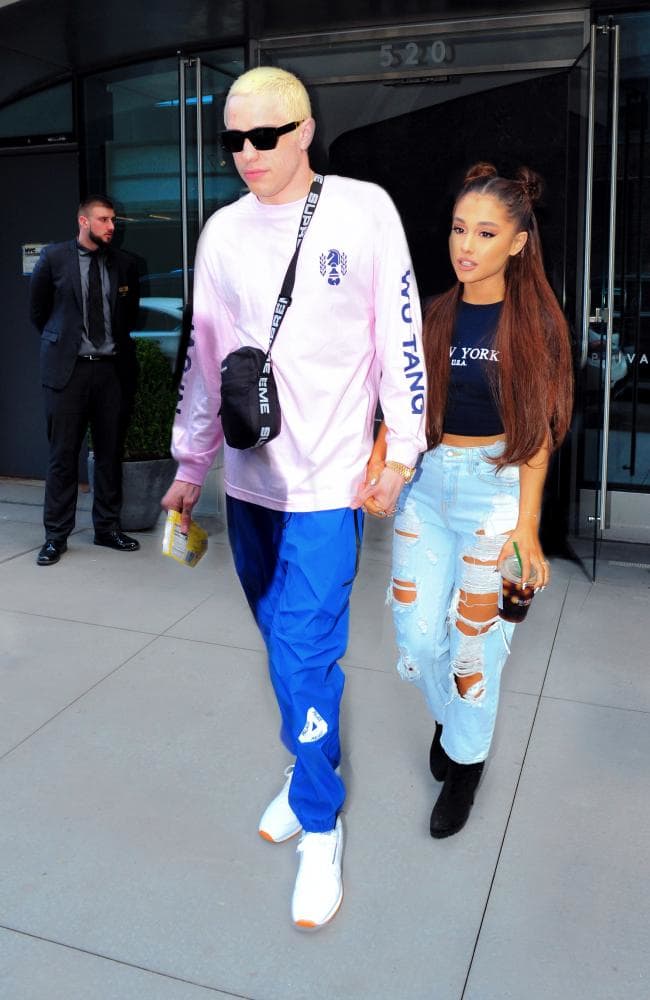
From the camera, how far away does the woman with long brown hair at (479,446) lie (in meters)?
2.51

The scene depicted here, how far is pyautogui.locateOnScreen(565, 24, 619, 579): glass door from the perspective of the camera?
16.7 feet

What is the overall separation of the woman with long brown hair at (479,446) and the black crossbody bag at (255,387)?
316mm

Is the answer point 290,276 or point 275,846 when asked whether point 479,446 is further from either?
point 275,846

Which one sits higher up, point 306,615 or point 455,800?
point 306,615

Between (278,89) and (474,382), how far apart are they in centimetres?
84

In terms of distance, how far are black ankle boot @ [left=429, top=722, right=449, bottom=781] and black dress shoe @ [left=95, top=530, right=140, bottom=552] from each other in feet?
9.82

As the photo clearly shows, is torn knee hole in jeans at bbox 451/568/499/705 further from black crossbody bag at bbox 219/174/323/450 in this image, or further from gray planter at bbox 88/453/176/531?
gray planter at bbox 88/453/176/531

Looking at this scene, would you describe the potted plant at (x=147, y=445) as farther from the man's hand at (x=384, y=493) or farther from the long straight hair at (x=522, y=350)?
the man's hand at (x=384, y=493)

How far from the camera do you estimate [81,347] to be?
5445 mm

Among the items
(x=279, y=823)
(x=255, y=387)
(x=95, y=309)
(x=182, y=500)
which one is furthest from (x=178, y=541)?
(x=95, y=309)

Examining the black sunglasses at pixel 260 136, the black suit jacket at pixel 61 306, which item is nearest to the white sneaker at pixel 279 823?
the black sunglasses at pixel 260 136

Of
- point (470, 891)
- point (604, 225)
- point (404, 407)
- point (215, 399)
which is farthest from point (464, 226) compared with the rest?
point (604, 225)

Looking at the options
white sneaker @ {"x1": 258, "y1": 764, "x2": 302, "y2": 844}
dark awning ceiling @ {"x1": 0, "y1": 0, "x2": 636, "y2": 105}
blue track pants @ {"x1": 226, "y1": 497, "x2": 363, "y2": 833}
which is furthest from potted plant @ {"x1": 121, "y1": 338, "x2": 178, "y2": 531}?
blue track pants @ {"x1": 226, "y1": 497, "x2": 363, "y2": 833}

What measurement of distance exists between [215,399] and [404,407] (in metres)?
0.51
